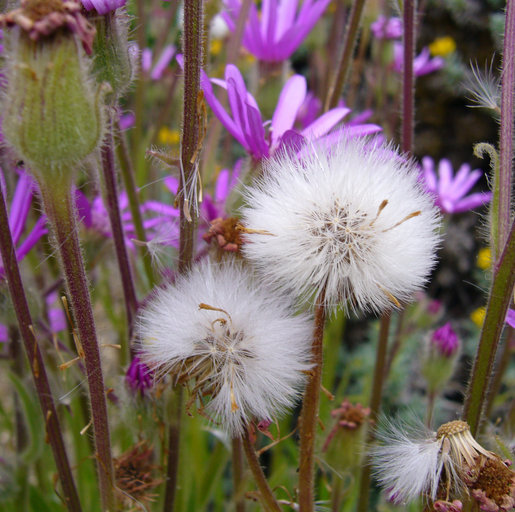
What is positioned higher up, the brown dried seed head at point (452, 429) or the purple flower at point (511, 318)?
the purple flower at point (511, 318)

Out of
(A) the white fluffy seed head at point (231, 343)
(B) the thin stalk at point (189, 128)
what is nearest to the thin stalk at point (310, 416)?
(A) the white fluffy seed head at point (231, 343)

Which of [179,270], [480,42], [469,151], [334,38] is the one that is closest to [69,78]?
[179,270]

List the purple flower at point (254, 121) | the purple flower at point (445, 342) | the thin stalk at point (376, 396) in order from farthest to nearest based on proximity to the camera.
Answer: the purple flower at point (445, 342) < the thin stalk at point (376, 396) < the purple flower at point (254, 121)

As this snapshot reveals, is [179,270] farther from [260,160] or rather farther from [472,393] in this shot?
[472,393]

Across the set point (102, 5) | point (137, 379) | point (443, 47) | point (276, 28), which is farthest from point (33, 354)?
point (443, 47)

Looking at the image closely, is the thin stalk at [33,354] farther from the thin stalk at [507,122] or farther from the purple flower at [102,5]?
the thin stalk at [507,122]

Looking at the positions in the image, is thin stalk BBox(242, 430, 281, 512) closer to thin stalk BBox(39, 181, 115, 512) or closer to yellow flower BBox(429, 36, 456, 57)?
thin stalk BBox(39, 181, 115, 512)

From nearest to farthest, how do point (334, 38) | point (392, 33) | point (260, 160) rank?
point (260, 160), point (334, 38), point (392, 33)
